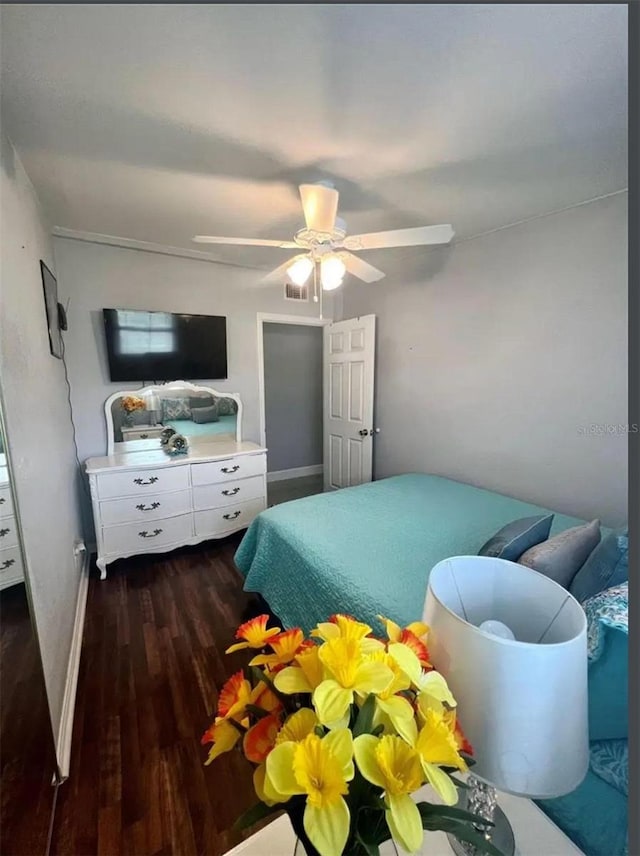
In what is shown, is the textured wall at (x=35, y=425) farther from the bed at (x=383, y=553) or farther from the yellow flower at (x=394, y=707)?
the yellow flower at (x=394, y=707)

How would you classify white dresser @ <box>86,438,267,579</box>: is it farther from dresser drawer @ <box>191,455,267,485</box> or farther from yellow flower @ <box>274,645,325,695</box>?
yellow flower @ <box>274,645,325,695</box>

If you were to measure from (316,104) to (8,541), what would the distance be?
185cm

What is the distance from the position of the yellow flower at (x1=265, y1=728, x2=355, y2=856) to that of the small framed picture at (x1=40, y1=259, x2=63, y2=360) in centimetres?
240

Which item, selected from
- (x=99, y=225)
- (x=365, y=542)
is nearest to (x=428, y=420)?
(x=365, y=542)

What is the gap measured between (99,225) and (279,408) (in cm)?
305

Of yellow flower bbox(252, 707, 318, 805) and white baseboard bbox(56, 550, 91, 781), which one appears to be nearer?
yellow flower bbox(252, 707, 318, 805)

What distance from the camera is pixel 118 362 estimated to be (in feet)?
9.27

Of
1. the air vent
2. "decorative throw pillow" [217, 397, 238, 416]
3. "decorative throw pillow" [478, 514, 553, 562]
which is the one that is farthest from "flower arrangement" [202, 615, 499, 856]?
the air vent

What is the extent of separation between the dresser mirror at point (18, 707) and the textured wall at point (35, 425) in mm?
66

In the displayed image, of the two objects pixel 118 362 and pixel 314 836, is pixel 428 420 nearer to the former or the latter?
pixel 118 362

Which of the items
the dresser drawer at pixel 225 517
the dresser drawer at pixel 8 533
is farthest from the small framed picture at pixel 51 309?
the dresser drawer at pixel 225 517

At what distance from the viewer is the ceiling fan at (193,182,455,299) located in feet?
5.32

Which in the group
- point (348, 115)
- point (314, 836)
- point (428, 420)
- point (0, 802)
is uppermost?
point (348, 115)

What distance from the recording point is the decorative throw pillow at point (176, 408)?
3096mm
